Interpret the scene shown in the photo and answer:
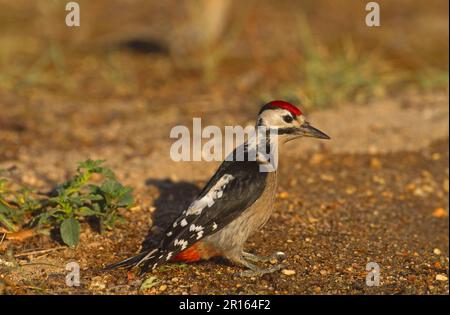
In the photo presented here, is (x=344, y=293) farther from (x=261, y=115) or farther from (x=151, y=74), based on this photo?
(x=151, y=74)

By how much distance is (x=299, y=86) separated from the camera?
8094 mm

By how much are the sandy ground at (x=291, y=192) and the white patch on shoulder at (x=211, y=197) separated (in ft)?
1.12

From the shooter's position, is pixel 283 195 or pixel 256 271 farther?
pixel 283 195

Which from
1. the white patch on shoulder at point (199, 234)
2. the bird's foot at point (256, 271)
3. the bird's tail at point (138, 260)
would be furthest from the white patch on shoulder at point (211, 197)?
the bird's foot at point (256, 271)

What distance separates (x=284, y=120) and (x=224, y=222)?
→ 2.56ft

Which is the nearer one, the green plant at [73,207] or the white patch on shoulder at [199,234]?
the white patch on shoulder at [199,234]

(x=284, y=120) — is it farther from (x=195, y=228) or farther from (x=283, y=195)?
(x=283, y=195)

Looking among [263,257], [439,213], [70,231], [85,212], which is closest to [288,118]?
[263,257]

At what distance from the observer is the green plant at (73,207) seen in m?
4.46

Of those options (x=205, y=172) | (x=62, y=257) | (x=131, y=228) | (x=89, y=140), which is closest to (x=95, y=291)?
(x=62, y=257)

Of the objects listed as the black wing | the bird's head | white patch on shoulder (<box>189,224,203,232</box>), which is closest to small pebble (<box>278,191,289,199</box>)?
the bird's head

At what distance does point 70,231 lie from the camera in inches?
173

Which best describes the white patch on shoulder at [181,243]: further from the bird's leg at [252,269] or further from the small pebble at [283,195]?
the small pebble at [283,195]

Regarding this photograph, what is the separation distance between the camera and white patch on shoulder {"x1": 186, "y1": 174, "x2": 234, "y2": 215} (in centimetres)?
429
